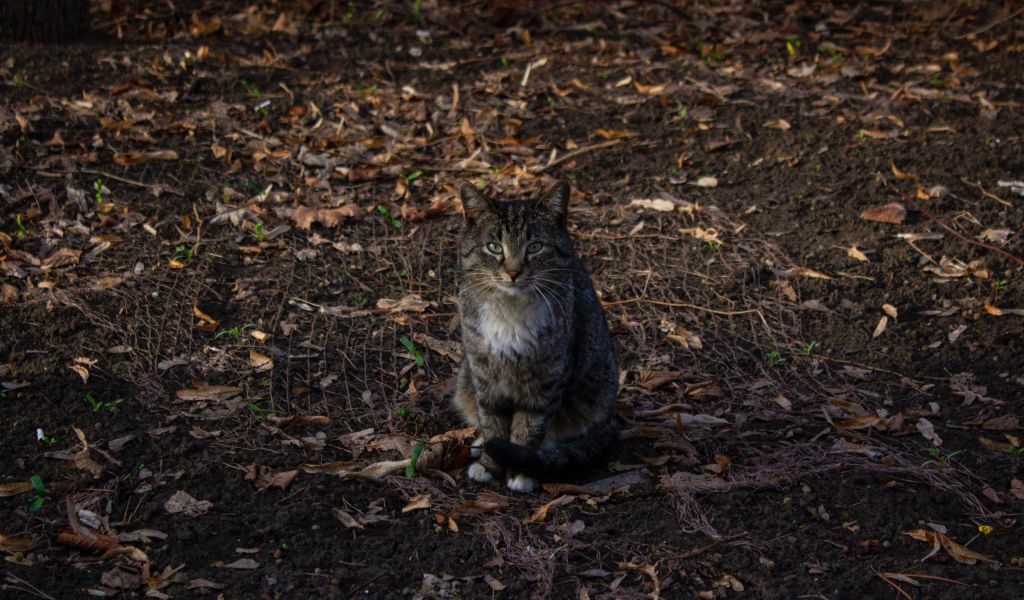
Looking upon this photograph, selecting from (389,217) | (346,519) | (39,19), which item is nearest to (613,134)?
(389,217)

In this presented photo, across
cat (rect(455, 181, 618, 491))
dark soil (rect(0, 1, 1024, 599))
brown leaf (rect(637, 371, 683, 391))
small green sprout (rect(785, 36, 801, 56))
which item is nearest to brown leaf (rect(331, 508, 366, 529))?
dark soil (rect(0, 1, 1024, 599))

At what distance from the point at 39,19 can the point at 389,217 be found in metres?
3.78

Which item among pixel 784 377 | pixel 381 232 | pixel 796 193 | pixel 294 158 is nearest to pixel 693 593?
pixel 784 377

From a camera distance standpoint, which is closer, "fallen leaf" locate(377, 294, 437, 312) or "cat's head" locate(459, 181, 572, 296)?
"cat's head" locate(459, 181, 572, 296)

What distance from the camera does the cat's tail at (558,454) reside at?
14.4 ft

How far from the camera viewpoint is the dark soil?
13.7 ft

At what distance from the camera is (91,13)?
348 inches

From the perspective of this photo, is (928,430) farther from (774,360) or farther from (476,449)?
(476,449)

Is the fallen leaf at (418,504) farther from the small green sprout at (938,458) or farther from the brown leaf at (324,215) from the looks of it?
the brown leaf at (324,215)

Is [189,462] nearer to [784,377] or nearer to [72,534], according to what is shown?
[72,534]

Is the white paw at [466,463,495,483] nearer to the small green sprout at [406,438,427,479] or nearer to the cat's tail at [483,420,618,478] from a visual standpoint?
the cat's tail at [483,420,618,478]

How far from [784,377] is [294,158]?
3894mm

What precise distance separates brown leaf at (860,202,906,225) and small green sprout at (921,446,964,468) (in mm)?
2404

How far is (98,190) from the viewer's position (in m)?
6.54
